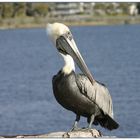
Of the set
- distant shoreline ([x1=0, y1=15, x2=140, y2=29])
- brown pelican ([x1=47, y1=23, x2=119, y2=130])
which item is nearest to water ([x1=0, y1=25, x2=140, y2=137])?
brown pelican ([x1=47, y1=23, x2=119, y2=130])

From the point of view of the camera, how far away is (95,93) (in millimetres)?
7273

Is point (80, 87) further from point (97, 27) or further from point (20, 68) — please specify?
point (97, 27)

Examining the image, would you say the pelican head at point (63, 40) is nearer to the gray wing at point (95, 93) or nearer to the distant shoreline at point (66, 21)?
the gray wing at point (95, 93)

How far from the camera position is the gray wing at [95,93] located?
718 centimetres

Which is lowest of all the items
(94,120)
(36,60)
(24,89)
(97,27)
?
(97,27)

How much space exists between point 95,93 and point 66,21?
157 ft

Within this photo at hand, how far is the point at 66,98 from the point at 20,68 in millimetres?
20576

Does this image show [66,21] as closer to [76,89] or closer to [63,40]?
[63,40]

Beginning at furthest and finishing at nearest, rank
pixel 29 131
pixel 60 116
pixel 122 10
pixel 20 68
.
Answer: pixel 122 10 < pixel 20 68 < pixel 60 116 < pixel 29 131

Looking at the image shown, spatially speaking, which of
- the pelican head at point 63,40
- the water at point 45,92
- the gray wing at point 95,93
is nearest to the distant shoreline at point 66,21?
the water at point 45,92

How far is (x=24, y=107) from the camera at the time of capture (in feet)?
52.8

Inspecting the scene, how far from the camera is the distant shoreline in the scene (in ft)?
179

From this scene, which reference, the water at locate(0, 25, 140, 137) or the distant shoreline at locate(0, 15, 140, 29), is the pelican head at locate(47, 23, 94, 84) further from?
the distant shoreline at locate(0, 15, 140, 29)

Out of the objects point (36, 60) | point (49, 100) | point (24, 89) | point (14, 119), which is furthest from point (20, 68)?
point (14, 119)
